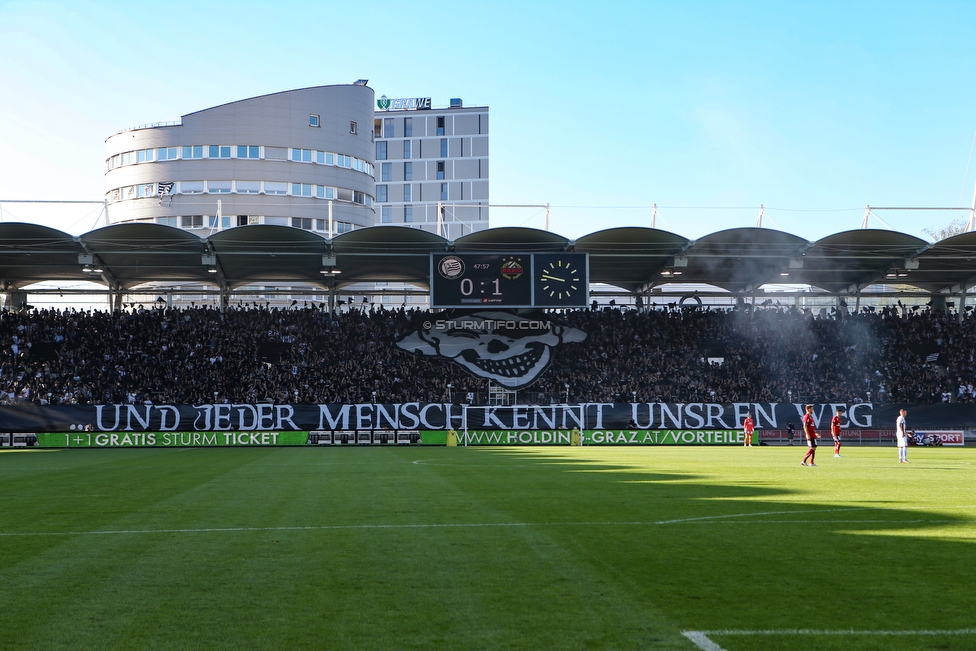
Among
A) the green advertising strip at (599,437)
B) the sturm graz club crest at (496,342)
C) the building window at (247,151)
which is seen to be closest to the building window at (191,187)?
the building window at (247,151)

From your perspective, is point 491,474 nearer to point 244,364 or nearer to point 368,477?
point 368,477

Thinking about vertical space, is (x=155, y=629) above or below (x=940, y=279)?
below

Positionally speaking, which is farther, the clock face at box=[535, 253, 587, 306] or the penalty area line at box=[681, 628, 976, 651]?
the clock face at box=[535, 253, 587, 306]

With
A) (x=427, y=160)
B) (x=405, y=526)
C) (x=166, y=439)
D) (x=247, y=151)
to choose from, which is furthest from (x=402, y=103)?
(x=405, y=526)

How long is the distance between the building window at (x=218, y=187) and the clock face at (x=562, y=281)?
1891 inches

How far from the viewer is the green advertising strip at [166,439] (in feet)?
145

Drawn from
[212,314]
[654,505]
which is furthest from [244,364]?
[654,505]

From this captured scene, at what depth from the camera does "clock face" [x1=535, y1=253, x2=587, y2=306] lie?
2012 inches

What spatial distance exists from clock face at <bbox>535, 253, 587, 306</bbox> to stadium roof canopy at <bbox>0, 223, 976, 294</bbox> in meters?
1.22

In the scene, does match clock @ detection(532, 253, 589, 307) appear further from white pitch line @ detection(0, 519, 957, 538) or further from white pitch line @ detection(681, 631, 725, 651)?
white pitch line @ detection(681, 631, 725, 651)

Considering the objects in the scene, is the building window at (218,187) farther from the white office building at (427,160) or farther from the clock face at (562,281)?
the clock face at (562,281)

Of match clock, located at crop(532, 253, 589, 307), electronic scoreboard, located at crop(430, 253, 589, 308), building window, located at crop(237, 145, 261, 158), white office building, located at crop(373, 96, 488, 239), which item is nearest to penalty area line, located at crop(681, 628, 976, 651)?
match clock, located at crop(532, 253, 589, 307)

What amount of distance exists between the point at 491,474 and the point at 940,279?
5000cm

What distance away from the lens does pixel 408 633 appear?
6535 millimetres
